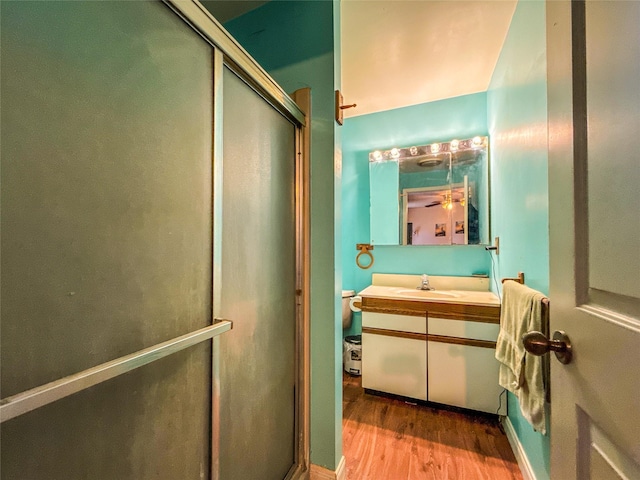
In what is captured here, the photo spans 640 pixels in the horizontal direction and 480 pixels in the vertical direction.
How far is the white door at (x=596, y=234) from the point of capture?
388 millimetres

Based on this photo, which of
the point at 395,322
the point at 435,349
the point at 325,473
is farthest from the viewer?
the point at 395,322

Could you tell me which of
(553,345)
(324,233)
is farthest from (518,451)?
(324,233)

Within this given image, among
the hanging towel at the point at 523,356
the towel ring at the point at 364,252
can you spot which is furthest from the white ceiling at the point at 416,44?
the hanging towel at the point at 523,356

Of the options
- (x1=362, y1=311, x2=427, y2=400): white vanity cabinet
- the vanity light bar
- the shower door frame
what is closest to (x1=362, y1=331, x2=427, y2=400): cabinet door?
(x1=362, y1=311, x2=427, y2=400): white vanity cabinet

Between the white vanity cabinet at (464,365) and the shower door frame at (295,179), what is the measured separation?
104 centimetres

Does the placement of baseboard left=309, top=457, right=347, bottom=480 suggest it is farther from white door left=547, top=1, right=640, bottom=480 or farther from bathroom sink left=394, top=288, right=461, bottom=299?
bathroom sink left=394, top=288, right=461, bottom=299

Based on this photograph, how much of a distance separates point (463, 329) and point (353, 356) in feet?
3.27

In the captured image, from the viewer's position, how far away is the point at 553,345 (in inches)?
22.3

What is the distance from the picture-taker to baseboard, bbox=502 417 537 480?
3.90 feet

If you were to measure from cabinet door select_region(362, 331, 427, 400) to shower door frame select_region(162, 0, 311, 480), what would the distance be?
854mm

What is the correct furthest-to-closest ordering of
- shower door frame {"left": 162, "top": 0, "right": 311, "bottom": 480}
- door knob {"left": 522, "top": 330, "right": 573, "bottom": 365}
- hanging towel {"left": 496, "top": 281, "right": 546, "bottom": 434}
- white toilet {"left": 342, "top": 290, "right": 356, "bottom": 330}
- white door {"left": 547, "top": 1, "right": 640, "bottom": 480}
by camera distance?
white toilet {"left": 342, "top": 290, "right": 356, "bottom": 330}
hanging towel {"left": 496, "top": 281, "right": 546, "bottom": 434}
shower door frame {"left": 162, "top": 0, "right": 311, "bottom": 480}
door knob {"left": 522, "top": 330, "right": 573, "bottom": 365}
white door {"left": 547, "top": 1, "right": 640, "bottom": 480}

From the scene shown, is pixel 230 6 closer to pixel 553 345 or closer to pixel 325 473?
pixel 553 345

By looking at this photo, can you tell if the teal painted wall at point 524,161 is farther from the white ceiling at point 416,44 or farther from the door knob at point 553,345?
the door knob at point 553,345

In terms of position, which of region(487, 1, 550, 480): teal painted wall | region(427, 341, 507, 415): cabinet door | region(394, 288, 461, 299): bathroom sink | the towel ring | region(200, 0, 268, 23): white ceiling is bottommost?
region(427, 341, 507, 415): cabinet door
